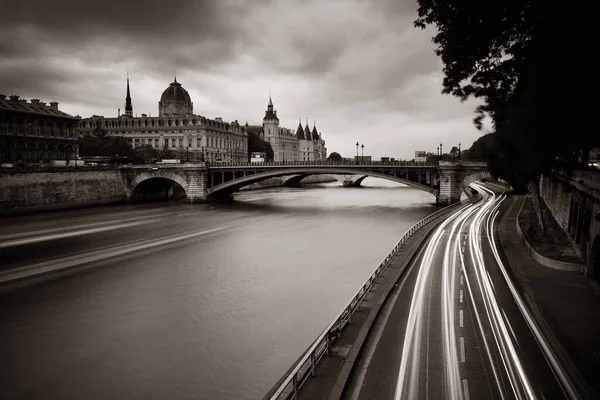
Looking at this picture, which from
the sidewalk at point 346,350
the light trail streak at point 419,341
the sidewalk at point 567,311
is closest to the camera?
the sidewalk at point 346,350

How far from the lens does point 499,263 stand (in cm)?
2330

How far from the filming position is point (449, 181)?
57781mm

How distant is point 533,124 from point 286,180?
99.1 meters

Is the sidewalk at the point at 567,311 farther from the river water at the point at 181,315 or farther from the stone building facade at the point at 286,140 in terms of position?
the stone building facade at the point at 286,140

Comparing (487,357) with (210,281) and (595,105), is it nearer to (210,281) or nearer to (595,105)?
(595,105)

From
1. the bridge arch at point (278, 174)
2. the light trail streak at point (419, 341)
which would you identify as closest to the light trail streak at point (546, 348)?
the light trail streak at point (419, 341)

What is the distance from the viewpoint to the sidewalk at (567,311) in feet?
37.8

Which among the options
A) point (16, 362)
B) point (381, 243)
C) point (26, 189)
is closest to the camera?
point (16, 362)

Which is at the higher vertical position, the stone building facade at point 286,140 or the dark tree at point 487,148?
the stone building facade at point 286,140

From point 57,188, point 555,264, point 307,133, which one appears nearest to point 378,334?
point 555,264

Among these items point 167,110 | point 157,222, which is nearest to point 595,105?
point 157,222

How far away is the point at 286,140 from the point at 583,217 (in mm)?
154896

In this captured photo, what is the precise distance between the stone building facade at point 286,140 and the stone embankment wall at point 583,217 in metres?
135

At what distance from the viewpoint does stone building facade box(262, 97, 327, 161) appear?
16562 cm
